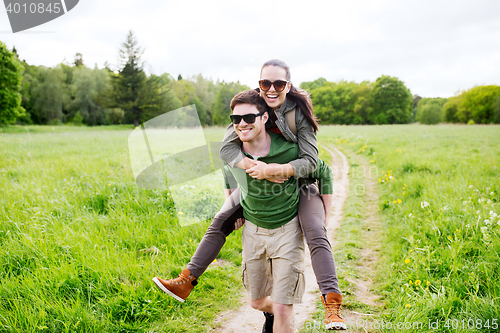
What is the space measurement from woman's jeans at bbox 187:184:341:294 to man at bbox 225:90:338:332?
10 cm

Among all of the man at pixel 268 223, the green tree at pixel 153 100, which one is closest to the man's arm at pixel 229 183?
the man at pixel 268 223

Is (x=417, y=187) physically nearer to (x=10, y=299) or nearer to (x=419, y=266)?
(x=419, y=266)

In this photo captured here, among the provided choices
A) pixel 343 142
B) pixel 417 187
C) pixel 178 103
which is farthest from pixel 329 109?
pixel 417 187

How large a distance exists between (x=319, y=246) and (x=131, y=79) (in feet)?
157

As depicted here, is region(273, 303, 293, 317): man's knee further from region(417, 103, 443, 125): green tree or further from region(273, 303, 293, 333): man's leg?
region(417, 103, 443, 125): green tree

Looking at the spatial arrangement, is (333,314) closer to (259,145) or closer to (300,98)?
(259,145)

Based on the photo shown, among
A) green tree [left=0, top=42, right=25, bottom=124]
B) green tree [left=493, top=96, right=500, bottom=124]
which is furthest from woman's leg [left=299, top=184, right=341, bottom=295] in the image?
green tree [left=493, top=96, right=500, bottom=124]

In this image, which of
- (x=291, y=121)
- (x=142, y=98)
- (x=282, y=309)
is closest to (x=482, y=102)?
(x=142, y=98)

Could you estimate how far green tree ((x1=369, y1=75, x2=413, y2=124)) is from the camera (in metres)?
74.6

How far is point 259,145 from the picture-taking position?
239 cm

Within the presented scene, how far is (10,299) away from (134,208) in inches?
88.5

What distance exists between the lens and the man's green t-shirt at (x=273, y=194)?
7.59ft

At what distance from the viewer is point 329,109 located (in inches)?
3000

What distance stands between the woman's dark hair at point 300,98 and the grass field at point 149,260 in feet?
6.59
